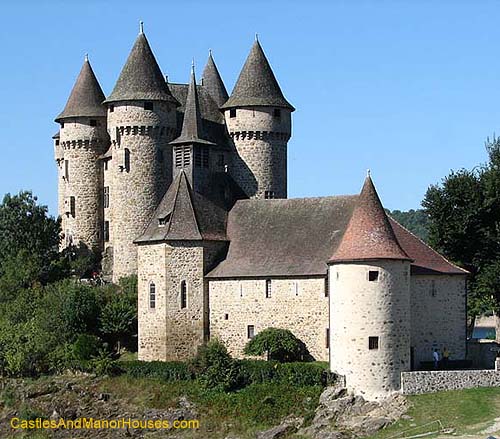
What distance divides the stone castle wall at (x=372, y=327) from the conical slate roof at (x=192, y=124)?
605 inches

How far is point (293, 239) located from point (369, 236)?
885 centimetres

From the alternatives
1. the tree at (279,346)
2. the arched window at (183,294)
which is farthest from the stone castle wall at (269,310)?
the arched window at (183,294)

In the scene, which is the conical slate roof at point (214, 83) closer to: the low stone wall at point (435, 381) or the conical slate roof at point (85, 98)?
the conical slate roof at point (85, 98)

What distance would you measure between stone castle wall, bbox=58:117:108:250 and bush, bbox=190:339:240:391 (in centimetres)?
2130

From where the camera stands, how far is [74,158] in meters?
79.1

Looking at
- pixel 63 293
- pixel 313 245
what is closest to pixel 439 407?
pixel 313 245

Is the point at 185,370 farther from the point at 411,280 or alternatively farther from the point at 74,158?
the point at 74,158

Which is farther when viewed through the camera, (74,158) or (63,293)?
(74,158)

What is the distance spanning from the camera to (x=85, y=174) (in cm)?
7881

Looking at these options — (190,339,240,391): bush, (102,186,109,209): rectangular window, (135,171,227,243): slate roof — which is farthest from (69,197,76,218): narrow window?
(190,339,240,391): bush

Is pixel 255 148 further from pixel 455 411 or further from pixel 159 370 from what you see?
pixel 455 411

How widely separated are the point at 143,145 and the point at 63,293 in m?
10.5

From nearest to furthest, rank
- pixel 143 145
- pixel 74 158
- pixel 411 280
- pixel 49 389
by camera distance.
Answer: pixel 411 280 → pixel 49 389 → pixel 143 145 → pixel 74 158

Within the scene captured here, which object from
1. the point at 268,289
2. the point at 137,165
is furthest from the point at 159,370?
the point at 137,165
